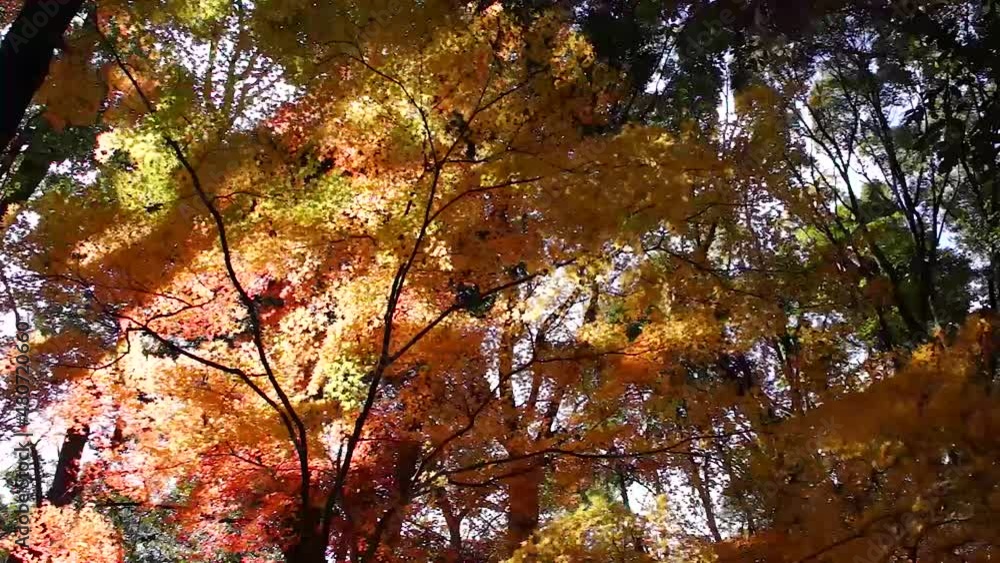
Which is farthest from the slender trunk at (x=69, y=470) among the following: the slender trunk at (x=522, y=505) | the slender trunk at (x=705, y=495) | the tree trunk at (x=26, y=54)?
the slender trunk at (x=705, y=495)

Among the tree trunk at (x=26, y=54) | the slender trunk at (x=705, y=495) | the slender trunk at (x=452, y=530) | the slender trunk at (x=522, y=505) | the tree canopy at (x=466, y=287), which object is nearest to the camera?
the tree trunk at (x=26, y=54)

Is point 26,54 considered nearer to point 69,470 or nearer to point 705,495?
point 69,470

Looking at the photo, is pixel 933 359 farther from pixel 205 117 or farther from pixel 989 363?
pixel 205 117

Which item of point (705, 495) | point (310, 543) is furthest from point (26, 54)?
point (705, 495)

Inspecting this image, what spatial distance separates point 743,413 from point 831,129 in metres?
4.39

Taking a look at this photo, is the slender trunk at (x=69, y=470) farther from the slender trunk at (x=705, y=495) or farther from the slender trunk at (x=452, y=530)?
the slender trunk at (x=705, y=495)

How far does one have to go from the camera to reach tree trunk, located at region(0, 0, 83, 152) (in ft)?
8.71

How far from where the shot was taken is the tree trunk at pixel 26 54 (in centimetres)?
265

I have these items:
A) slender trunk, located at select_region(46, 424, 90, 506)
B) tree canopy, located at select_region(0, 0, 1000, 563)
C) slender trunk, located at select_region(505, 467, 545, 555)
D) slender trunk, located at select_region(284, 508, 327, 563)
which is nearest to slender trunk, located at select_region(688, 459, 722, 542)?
tree canopy, located at select_region(0, 0, 1000, 563)

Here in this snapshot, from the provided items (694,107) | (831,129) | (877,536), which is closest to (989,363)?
(877,536)

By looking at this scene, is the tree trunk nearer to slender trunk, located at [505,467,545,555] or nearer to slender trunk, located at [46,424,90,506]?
slender trunk, located at [505,467,545,555]

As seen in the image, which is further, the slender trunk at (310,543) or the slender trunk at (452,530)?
the slender trunk at (452,530)

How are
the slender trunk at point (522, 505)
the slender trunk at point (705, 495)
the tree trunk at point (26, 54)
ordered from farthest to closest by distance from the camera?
the slender trunk at point (705, 495)
the slender trunk at point (522, 505)
the tree trunk at point (26, 54)

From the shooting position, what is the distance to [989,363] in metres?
4.89
